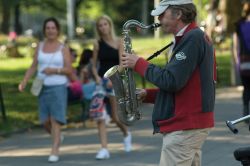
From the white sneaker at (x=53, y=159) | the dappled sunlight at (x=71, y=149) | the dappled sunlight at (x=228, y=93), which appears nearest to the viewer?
the white sneaker at (x=53, y=159)

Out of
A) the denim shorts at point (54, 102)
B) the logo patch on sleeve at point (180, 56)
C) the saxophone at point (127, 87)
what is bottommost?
the denim shorts at point (54, 102)

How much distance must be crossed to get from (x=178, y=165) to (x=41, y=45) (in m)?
4.60

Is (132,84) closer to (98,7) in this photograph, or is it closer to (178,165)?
(178,165)

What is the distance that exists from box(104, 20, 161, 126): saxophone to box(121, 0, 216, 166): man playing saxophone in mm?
153

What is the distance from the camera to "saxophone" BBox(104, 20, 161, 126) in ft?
16.8

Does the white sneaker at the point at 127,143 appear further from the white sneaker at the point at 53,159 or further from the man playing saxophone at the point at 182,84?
the man playing saxophone at the point at 182,84

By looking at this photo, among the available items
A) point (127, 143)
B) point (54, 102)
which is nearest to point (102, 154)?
point (127, 143)

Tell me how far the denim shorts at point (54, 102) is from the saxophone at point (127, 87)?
12.0ft

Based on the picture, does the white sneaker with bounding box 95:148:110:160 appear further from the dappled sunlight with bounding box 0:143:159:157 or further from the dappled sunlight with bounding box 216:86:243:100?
the dappled sunlight with bounding box 216:86:243:100

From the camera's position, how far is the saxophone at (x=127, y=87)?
16.8 ft

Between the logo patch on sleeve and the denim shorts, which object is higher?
the logo patch on sleeve

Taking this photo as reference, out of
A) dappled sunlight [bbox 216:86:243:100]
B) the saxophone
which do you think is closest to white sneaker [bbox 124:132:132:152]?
the saxophone

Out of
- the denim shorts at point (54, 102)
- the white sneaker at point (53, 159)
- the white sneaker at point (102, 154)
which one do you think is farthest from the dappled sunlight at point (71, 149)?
the denim shorts at point (54, 102)

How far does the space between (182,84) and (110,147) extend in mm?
5534
